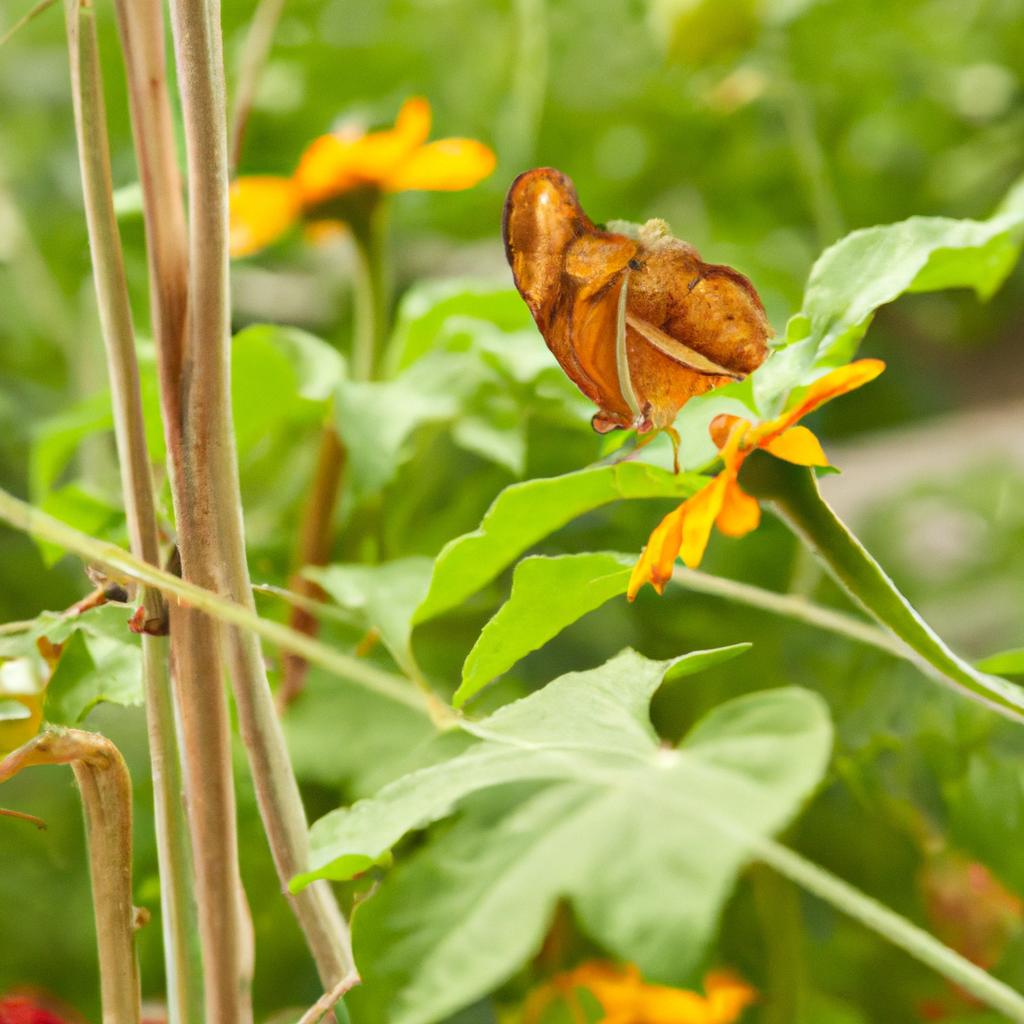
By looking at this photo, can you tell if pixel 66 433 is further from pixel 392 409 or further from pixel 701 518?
pixel 701 518

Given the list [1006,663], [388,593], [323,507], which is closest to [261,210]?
[323,507]

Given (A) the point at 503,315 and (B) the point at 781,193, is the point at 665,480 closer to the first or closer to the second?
(A) the point at 503,315

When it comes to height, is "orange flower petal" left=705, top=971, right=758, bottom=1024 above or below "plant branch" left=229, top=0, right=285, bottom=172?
Answer: below

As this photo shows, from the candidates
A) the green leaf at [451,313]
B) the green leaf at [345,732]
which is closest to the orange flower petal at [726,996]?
the green leaf at [345,732]

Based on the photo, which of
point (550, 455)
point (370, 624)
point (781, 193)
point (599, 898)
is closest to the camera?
point (599, 898)

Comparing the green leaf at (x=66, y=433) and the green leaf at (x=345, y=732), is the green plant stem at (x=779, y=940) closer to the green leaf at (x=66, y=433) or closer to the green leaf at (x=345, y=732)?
the green leaf at (x=345, y=732)

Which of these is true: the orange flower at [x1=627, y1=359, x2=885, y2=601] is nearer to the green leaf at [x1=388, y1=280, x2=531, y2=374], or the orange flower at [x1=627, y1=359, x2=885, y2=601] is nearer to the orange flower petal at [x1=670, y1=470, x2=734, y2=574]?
the orange flower petal at [x1=670, y1=470, x2=734, y2=574]

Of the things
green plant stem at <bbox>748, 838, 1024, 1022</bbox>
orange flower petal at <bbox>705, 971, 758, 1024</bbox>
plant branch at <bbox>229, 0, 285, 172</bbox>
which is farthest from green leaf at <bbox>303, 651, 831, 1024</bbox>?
plant branch at <bbox>229, 0, 285, 172</bbox>

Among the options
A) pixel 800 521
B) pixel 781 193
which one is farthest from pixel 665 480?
pixel 781 193
